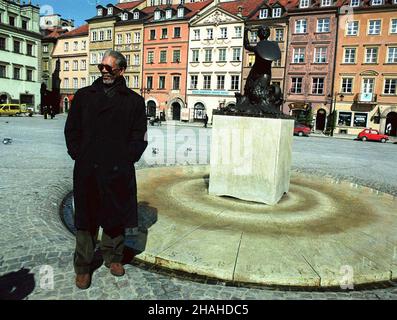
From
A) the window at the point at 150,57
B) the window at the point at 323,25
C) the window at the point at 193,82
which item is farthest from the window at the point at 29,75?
the window at the point at 323,25

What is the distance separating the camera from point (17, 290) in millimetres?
3020

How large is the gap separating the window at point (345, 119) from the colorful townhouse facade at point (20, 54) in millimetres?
41875

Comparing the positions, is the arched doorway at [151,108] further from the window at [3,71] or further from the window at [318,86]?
the window at [318,86]

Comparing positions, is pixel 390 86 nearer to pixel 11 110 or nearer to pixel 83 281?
pixel 83 281

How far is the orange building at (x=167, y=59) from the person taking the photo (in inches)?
1762

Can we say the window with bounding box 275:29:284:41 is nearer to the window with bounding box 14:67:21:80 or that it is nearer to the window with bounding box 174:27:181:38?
the window with bounding box 174:27:181:38

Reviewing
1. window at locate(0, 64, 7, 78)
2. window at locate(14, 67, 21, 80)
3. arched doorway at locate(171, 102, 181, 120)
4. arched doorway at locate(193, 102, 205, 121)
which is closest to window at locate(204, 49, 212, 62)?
arched doorway at locate(193, 102, 205, 121)

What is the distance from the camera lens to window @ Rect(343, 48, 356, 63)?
3544 cm

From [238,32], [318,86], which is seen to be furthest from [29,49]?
[318,86]

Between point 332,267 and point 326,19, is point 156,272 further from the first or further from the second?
point 326,19

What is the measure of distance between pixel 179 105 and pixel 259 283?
43.7 meters

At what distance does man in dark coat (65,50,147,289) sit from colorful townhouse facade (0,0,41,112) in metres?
49.4

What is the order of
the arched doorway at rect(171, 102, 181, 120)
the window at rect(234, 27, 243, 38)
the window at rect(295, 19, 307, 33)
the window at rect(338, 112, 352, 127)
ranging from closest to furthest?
the window at rect(338, 112, 352, 127) → the window at rect(295, 19, 307, 33) → the window at rect(234, 27, 243, 38) → the arched doorway at rect(171, 102, 181, 120)
